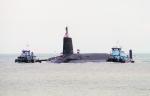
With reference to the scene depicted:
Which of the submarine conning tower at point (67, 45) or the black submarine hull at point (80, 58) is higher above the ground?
the submarine conning tower at point (67, 45)

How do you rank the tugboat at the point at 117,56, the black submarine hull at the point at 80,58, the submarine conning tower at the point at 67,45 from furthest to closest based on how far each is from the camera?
the black submarine hull at the point at 80,58
the tugboat at the point at 117,56
the submarine conning tower at the point at 67,45

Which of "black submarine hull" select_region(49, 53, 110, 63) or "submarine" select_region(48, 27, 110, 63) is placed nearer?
"submarine" select_region(48, 27, 110, 63)

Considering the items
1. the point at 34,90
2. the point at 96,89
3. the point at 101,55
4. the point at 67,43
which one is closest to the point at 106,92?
the point at 96,89

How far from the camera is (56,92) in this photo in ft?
201

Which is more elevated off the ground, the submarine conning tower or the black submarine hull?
the submarine conning tower

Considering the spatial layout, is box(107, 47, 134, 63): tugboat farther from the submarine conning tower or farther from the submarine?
the submarine conning tower

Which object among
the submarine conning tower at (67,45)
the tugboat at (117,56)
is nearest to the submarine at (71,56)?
the submarine conning tower at (67,45)

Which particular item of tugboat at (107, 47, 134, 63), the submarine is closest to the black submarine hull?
the submarine

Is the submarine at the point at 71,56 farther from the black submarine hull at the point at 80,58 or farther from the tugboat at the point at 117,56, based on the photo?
the tugboat at the point at 117,56

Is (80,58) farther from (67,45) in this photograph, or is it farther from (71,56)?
(67,45)

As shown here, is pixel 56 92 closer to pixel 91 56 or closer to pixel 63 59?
pixel 63 59

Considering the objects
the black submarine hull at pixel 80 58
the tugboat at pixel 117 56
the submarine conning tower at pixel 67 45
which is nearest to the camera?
the submarine conning tower at pixel 67 45

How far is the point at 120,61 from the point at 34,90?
319ft

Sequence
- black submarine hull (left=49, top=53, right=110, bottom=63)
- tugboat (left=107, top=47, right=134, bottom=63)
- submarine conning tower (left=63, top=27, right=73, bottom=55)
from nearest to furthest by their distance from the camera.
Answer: submarine conning tower (left=63, top=27, right=73, bottom=55)
tugboat (left=107, top=47, right=134, bottom=63)
black submarine hull (left=49, top=53, right=110, bottom=63)
